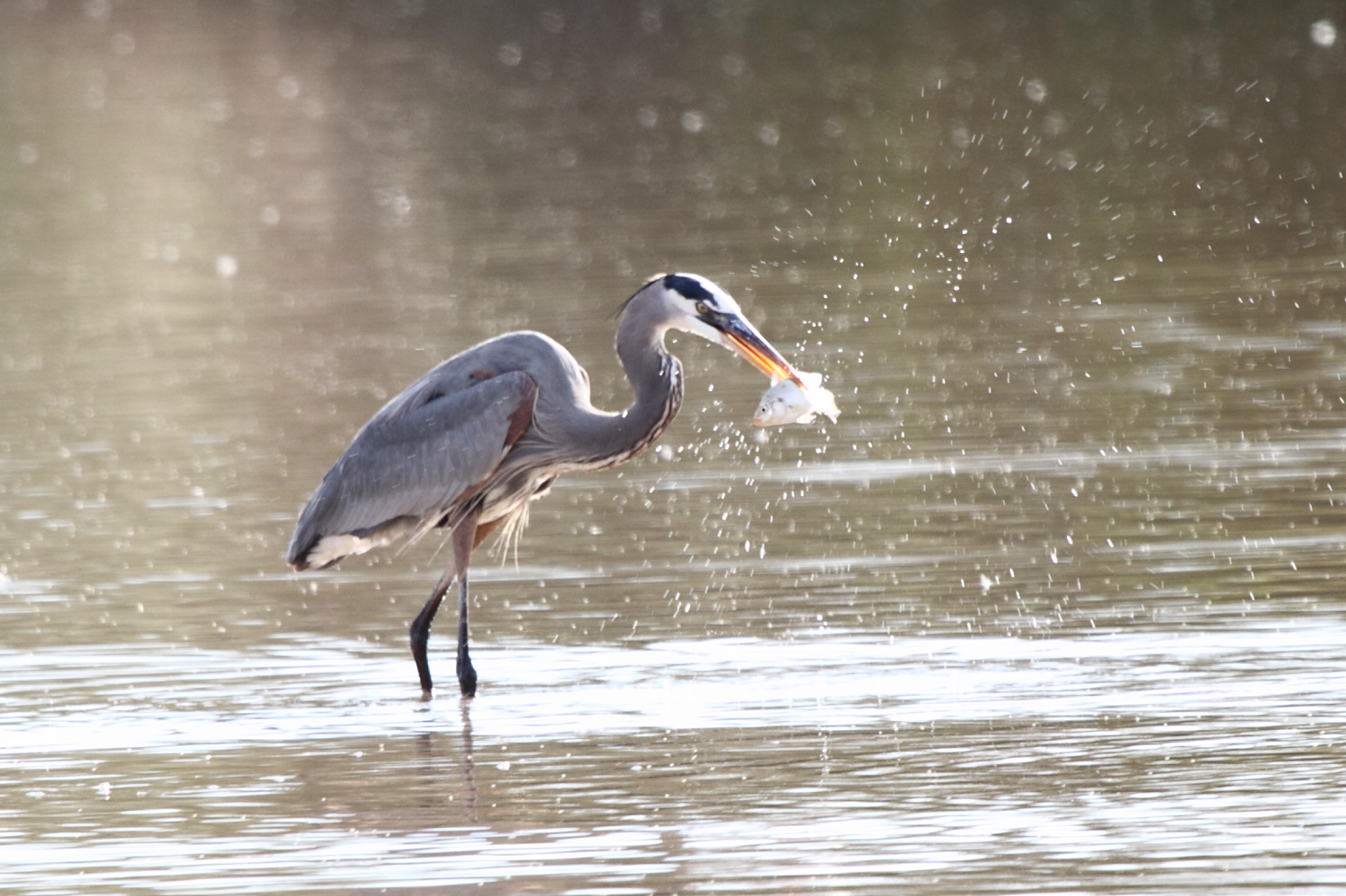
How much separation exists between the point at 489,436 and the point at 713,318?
1018 millimetres

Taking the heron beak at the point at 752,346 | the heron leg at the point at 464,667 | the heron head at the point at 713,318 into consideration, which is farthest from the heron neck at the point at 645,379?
the heron leg at the point at 464,667

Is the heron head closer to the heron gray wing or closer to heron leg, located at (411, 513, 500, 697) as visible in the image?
the heron gray wing

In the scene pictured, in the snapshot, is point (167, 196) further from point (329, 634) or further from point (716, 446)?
point (329, 634)

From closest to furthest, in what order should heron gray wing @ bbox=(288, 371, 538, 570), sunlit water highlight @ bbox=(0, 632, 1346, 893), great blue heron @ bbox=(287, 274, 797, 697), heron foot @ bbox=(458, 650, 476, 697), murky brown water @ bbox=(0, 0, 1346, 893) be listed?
sunlit water highlight @ bbox=(0, 632, 1346, 893) → murky brown water @ bbox=(0, 0, 1346, 893) → heron foot @ bbox=(458, 650, 476, 697) → great blue heron @ bbox=(287, 274, 797, 697) → heron gray wing @ bbox=(288, 371, 538, 570)

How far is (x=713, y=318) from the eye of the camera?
8.88 metres

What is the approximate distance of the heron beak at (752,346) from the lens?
344 inches

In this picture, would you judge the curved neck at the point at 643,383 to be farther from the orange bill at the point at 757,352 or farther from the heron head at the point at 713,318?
the orange bill at the point at 757,352

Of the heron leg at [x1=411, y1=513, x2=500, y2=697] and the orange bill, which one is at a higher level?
the orange bill

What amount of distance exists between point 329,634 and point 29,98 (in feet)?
97.2

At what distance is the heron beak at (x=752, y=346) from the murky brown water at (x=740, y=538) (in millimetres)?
1016

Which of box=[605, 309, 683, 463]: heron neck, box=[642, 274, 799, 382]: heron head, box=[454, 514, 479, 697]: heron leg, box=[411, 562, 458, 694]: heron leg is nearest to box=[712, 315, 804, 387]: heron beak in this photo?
box=[642, 274, 799, 382]: heron head

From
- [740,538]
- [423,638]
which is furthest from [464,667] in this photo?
[740,538]

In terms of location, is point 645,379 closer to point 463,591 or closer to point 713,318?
point 713,318

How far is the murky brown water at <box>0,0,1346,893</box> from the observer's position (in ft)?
22.7
